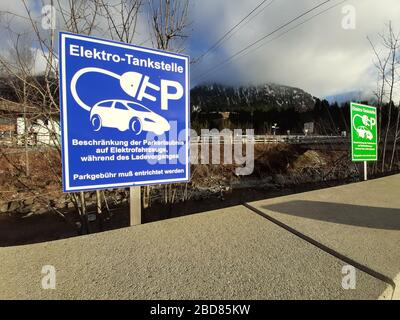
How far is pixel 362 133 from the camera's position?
6.89 m

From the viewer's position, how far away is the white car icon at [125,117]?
2760 mm

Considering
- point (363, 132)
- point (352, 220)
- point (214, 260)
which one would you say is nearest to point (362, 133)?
point (363, 132)

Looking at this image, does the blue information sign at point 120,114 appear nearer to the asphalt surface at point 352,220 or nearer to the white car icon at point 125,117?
the white car icon at point 125,117

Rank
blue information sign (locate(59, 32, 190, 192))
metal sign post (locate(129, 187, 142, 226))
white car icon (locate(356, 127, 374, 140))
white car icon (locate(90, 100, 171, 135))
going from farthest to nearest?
white car icon (locate(356, 127, 374, 140)) < metal sign post (locate(129, 187, 142, 226)) < white car icon (locate(90, 100, 171, 135)) < blue information sign (locate(59, 32, 190, 192))

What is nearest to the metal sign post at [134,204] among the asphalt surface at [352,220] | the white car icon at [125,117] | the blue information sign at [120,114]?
the blue information sign at [120,114]

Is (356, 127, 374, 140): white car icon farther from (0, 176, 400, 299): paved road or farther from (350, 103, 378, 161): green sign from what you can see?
(0, 176, 400, 299): paved road

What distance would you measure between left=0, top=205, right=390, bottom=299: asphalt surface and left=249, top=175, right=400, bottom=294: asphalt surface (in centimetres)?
9

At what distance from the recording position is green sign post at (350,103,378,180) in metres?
6.57

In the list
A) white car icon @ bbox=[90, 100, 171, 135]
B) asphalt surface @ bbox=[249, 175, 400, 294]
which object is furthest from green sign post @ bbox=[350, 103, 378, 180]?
white car icon @ bbox=[90, 100, 171, 135]

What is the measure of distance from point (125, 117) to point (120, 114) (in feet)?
0.21

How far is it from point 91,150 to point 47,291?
1363mm

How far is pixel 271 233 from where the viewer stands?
296 cm

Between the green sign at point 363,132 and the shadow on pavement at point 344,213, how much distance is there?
124 inches
